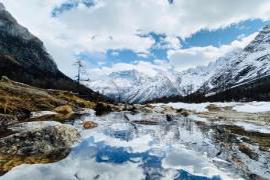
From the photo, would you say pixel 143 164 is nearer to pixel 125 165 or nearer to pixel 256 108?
pixel 125 165

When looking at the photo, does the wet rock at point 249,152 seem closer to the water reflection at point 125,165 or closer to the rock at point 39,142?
the water reflection at point 125,165

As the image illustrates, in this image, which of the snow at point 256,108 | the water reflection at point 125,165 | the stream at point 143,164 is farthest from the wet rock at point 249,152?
the snow at point 256,108

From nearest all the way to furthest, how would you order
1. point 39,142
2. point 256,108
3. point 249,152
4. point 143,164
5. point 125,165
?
point 125,165
point 143,164
point 39,142
point 249,152
point 256,108

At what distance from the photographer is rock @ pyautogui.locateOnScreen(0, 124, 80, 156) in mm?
24906

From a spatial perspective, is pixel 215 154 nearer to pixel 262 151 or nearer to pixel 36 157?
pixel 262 151

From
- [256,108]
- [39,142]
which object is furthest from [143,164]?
[256,108]

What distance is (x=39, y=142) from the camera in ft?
86.7

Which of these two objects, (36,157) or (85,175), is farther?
(36,157)

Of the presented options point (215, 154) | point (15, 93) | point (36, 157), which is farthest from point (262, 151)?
point (15, 93)

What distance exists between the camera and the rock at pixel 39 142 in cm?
2491

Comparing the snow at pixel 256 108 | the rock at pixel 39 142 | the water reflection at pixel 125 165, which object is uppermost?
the snow at pixel 256 108

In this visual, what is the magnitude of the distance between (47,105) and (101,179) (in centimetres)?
5987

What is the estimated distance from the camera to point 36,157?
23906 mm

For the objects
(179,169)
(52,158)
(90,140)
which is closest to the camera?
(179,169)
